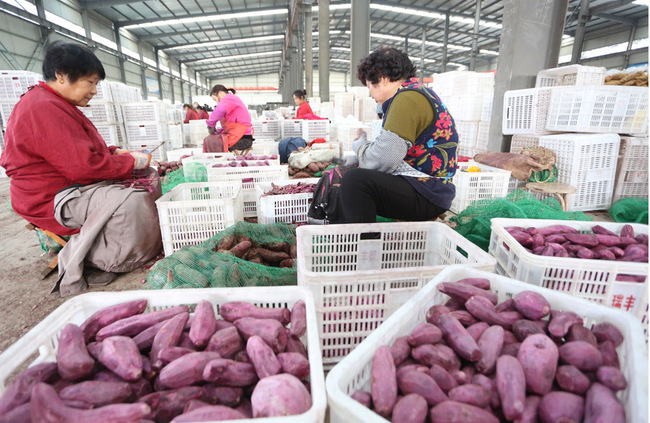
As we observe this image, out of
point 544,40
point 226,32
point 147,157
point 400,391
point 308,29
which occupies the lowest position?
point 400,391

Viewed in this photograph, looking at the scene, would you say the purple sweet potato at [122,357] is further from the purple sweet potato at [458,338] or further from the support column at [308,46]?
the support column at [308,46]

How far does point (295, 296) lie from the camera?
105 centimetres

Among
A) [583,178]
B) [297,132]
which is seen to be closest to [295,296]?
[583,178]

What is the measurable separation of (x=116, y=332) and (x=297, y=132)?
6.82 metres

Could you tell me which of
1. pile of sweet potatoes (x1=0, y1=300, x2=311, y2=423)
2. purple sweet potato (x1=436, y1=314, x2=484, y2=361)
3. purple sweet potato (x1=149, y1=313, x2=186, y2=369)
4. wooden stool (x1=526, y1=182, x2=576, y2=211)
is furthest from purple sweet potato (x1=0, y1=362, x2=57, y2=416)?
wooden stool (x1=526, y1=182, x2=576, y2=211)

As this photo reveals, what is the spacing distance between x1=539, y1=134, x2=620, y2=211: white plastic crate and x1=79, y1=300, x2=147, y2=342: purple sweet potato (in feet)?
13.7

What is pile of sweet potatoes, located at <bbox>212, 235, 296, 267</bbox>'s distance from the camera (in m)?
2.12

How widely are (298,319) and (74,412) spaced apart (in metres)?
0.52

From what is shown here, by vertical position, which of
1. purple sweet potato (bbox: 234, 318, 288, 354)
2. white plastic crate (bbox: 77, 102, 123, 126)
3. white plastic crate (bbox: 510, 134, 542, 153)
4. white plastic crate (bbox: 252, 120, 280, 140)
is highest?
white plastic crate (bbox: 77, 102, 123, 126)

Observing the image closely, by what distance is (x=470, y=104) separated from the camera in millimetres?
5848

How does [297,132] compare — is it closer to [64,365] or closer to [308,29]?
[64,365]

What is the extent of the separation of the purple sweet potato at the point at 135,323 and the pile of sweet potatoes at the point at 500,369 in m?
0.59

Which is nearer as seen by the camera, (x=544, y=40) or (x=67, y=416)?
(x=67, y=416)

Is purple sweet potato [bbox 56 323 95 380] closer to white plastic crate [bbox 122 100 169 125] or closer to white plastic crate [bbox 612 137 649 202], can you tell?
white plastic crate [bbox 612 137 649 202]
